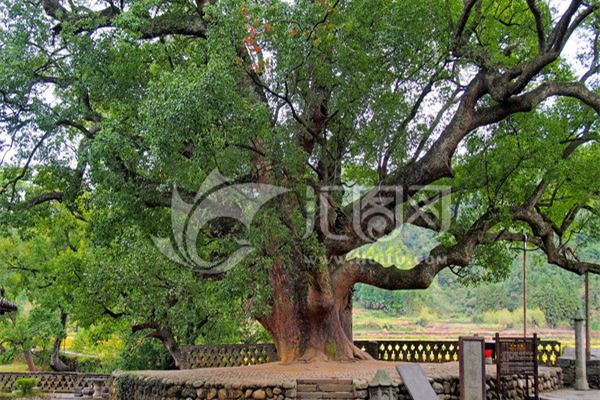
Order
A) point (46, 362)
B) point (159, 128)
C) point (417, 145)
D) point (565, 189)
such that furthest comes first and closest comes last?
1. point (46, 362)
2. point (565, 189)
3. point (417, 145)
4. point (159, 128)

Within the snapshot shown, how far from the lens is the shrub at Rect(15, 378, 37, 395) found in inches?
765

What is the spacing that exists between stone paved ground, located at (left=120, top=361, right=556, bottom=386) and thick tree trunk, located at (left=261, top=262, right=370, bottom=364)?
0.36 meters

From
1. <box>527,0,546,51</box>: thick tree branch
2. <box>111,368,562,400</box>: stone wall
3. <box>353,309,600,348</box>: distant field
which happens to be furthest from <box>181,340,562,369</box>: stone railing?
<box>353,309,600,348</box>: distant field

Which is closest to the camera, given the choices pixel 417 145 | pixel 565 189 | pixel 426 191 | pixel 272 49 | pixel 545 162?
pixel 272 49

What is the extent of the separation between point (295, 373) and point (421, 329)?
116 ft

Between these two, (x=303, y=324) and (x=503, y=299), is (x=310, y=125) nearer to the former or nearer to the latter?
(x=303, y=324)

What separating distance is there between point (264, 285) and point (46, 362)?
2081cm

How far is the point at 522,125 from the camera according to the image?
1309 cm

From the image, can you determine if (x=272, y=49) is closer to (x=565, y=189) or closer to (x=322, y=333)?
(x=322, y=333)

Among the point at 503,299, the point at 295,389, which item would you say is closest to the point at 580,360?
the point at 295,389

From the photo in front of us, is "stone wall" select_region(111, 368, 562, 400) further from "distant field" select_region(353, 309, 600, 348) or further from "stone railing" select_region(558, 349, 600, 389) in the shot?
"distant field" select_region(353, 309, 600, 348)

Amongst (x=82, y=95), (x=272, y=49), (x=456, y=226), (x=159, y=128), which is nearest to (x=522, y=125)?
(x=456, y=226)

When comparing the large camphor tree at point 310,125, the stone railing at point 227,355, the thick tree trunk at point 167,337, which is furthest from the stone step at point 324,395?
the thick tree trunk at point 167,337

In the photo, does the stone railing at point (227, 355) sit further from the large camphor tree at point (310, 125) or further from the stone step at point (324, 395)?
the stone step at point (324, 395)
